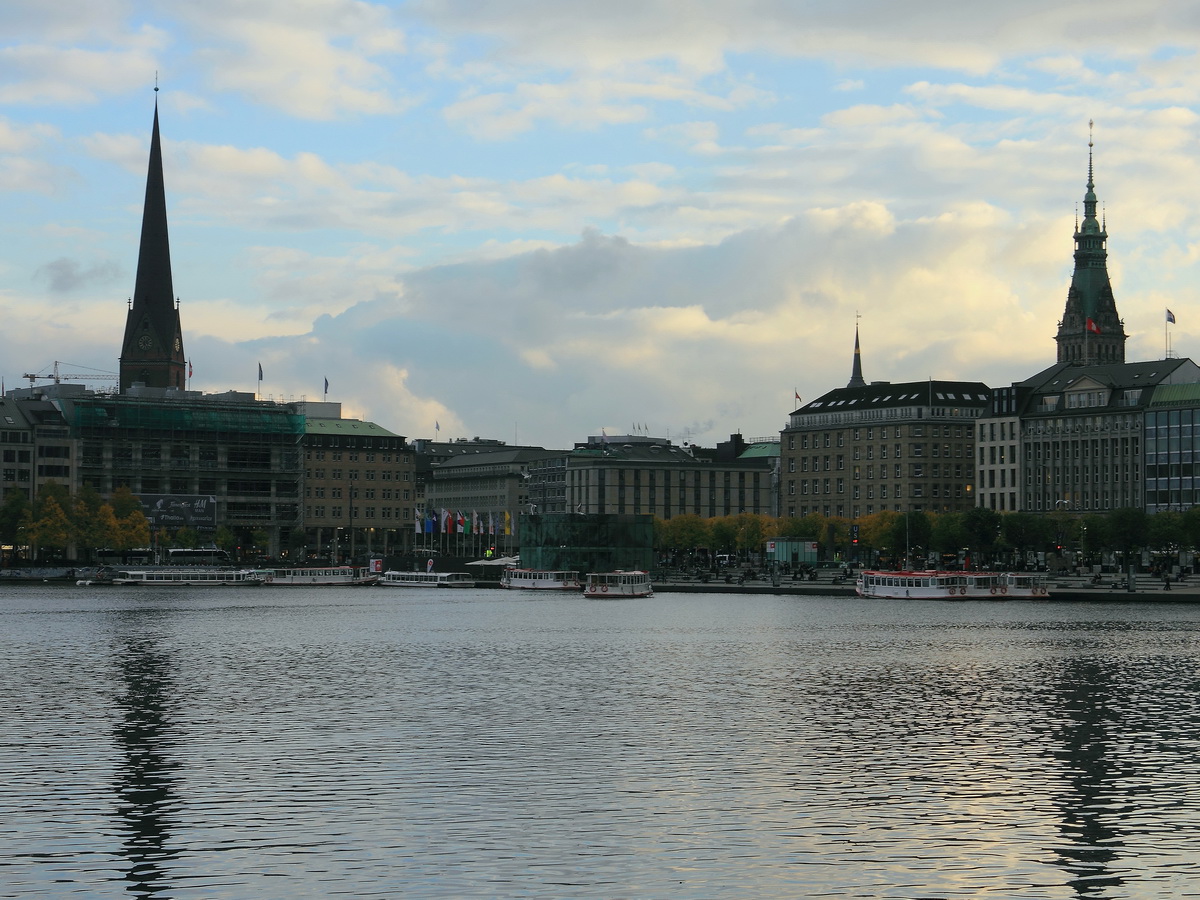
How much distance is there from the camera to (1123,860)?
3466cm

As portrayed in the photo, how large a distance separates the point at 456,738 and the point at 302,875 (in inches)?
766

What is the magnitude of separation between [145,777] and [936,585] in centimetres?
13761

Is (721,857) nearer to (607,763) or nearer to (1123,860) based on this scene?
(1123,860)

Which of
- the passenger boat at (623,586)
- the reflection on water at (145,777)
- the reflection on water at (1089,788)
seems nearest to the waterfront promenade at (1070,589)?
the passenger boat at (623,586)

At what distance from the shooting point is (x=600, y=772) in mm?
45719

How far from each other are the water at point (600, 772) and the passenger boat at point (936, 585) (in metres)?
76.2

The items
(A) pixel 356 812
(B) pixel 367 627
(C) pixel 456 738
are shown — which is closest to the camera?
(A) pixel 356 812

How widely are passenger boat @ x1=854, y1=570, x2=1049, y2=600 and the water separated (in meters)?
76.2

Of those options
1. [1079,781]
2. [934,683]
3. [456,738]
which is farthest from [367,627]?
[1079,781]

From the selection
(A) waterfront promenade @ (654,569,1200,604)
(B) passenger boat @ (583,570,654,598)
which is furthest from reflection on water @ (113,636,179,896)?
(B) passenger boat @ (583,570,654,598)

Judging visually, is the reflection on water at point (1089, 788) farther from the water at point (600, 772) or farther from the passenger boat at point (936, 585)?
the passenger boat at point (936, 585)

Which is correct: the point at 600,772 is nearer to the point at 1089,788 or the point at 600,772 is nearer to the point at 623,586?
the point at 1089,788

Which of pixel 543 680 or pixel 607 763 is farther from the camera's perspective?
pixel 543 680

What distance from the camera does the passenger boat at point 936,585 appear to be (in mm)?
170875
